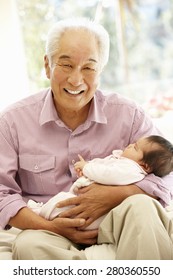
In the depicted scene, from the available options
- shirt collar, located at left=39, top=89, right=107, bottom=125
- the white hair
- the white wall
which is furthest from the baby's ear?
the white wall

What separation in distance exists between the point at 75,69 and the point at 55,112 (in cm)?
23

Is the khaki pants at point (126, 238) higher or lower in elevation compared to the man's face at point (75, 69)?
lower

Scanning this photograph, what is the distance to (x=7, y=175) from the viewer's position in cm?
180

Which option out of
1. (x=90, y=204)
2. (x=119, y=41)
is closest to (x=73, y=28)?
(x=90, y=204)

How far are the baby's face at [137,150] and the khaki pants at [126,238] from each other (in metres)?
0.21

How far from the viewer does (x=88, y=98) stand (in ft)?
6.00

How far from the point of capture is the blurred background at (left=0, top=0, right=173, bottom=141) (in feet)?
13.3

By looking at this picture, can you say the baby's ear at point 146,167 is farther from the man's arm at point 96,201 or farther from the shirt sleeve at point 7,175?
the shirt sleeve at point 7,175

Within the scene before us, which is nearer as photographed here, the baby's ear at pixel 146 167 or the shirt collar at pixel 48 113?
the baby's ear at pixel 146 167

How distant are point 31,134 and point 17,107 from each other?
0.49 feet

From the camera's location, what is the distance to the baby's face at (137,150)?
5.58ft

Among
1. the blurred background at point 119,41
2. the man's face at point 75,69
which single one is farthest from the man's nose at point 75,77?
the blurred background at point 119,41

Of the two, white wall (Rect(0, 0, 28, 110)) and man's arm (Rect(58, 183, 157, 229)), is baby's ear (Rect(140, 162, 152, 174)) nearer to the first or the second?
man's arm (Rect(58, 183, 157, 229))

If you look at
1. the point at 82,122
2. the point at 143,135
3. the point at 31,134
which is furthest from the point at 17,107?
the point at 143,135
